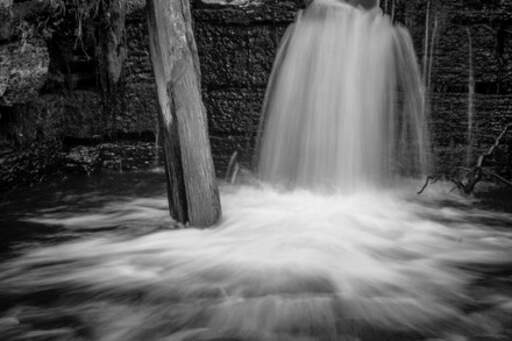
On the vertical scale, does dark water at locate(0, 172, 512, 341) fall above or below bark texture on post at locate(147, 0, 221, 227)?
below

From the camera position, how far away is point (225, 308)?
8.73 ft

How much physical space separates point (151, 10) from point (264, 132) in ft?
7.47

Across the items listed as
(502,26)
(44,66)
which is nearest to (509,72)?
(502,26)

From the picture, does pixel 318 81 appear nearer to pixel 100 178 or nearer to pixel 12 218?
pixel 100 178

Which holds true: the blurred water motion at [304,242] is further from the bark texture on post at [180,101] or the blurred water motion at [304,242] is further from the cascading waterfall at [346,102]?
the bark texture on post at [180,101]

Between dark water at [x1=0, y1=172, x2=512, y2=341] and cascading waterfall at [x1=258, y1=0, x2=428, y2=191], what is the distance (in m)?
0.54

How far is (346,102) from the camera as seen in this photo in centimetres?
540

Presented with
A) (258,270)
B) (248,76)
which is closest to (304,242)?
(258,270)

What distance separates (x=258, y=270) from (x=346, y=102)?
270 centimetres

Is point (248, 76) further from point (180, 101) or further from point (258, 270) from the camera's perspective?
point (258, 270)

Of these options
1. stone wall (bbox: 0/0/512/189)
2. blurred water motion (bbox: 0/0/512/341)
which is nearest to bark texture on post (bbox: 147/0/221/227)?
blurred water motion (bbox: 0/0/512/341)

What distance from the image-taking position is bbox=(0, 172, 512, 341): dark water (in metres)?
2.47

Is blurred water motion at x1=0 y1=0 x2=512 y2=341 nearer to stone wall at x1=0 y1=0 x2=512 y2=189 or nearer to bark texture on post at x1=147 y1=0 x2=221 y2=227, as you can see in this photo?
stone wall at x1=0 y1=0 x2=512 y2=189

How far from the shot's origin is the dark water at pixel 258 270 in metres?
2.47
